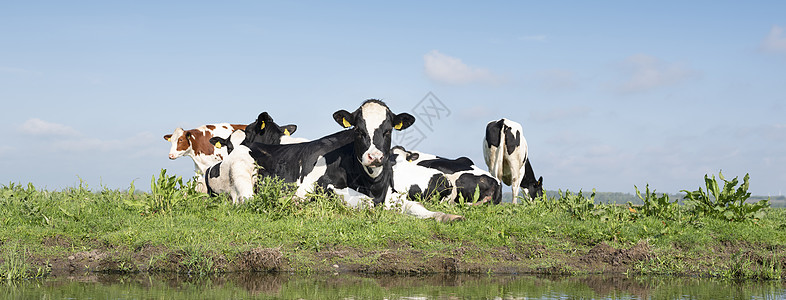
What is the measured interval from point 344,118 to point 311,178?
109 cm

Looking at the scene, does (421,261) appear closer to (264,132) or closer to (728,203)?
(728,203)

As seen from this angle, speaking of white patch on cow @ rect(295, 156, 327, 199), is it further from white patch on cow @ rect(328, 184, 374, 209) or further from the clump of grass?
the clump of grass

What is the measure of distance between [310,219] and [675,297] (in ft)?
16.4

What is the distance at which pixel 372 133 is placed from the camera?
11.1m

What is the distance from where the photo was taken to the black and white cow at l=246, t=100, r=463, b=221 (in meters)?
11.1

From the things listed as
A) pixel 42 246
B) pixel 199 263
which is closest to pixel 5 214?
pixel 42 246

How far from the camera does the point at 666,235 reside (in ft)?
31.5

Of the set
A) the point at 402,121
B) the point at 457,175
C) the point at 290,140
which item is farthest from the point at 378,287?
the point at 290,140

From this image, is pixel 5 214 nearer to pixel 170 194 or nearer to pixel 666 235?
pixel 170 194

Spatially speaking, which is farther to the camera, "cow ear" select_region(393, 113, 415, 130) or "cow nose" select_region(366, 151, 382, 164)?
"cow ear" select_region(393, 113, 415, 130)

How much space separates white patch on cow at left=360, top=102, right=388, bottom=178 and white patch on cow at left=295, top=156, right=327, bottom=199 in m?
0.81

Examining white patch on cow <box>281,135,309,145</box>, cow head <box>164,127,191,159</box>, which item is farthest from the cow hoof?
cow head <box>164,127,191,159</box>

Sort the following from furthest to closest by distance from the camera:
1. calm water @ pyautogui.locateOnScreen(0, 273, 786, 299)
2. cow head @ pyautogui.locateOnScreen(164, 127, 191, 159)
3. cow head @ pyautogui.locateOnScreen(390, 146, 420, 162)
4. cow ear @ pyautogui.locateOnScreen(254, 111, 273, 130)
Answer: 1. cow head @ pyautogui.locateOnScreen(164, 127, 191, 159)
2. cow ear @ pyautogui.locateOnScreen(254, 111, 273, 130)
3. cow head @ pyautogui.locateOnScreen(390, 146, 420, 162)
4. calm water @ pyautogui.locateOnScreen(0, 273, 786, 299)

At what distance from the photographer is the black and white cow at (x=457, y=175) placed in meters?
13.4
